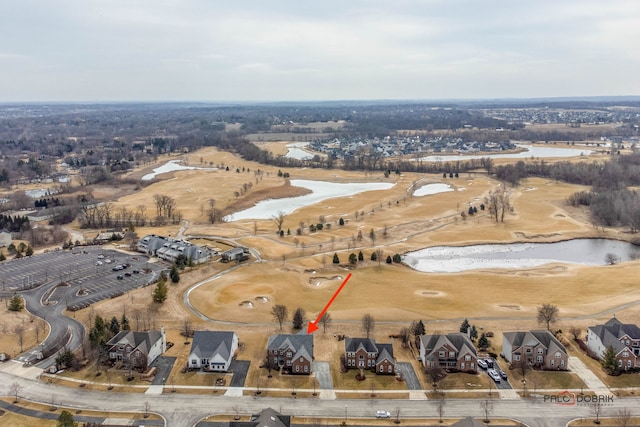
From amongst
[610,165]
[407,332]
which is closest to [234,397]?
[407,332]

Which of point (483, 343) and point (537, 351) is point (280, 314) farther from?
point (537, 351)

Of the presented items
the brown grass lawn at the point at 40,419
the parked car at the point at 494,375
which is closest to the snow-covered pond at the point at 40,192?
the brown grass lawn at the point at 40,419

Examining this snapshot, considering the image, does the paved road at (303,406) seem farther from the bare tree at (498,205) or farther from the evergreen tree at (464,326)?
the bare tree at (498,205)

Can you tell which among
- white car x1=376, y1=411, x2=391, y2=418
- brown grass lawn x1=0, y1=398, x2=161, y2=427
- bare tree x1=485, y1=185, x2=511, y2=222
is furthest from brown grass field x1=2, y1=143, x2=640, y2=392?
brown grass lawn x1=0, y1=398, x2=161, y2=427

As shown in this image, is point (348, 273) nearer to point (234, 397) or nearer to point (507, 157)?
point (234, 397)

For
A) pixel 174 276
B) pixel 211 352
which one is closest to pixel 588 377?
pixel 211 352

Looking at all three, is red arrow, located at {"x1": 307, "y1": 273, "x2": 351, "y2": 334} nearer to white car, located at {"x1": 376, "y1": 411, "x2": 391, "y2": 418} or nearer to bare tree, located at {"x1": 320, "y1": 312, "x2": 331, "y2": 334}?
bare tree, located at {"x1": 320, "y1": 312, "x2": 331, "y2": 334}
